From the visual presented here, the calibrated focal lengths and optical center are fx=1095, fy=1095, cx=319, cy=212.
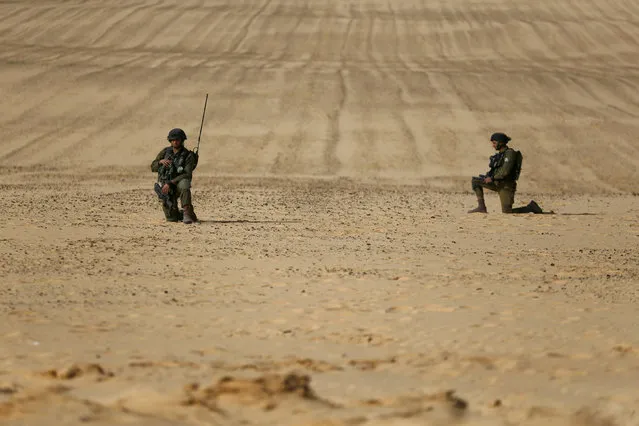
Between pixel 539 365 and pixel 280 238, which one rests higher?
pixel 539 365

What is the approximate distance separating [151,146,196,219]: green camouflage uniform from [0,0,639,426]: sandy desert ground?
638 millimetres

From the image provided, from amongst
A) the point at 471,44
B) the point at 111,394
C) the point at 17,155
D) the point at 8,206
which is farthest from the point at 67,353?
the point at 471,44

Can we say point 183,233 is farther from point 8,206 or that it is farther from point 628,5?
point 628,5

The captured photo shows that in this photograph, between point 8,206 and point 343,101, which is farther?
point 343,101

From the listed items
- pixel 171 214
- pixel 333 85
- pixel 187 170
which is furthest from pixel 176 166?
pixel 333 85

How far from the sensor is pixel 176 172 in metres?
11.9

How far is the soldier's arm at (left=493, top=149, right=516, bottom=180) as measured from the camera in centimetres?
1320

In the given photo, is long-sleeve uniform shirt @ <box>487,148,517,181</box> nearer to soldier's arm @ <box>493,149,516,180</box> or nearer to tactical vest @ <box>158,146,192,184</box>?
soldier's arm @ <box>493,149,516,180</box>

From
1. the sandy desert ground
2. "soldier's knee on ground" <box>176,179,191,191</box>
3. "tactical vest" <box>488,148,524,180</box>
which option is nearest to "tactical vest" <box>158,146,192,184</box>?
"soldier's knee on ground" <box>176,179,191,191</box>

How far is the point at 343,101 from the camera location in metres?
24.8

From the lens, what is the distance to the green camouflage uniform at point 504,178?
43.4ft

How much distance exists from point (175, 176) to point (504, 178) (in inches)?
159

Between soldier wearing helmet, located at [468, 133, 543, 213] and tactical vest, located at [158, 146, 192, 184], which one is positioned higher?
tactical vest, located at [158, 146, 192, 184]

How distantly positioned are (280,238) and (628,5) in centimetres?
3102
